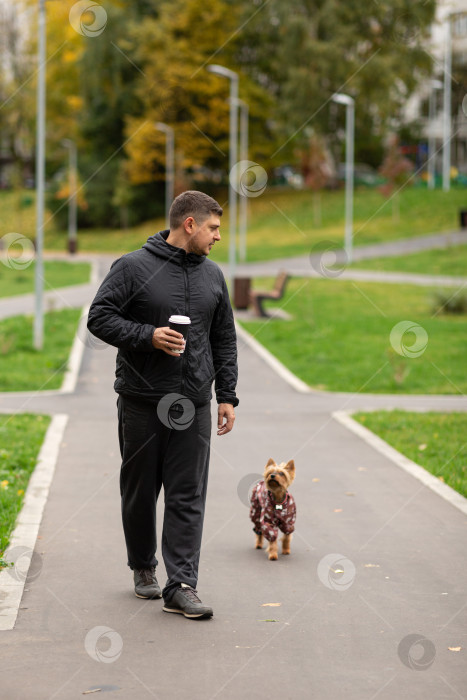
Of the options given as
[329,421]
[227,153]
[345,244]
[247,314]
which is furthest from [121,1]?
[329,421]

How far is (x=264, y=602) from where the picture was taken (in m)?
5.60

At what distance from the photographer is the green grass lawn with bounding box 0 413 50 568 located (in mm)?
7359

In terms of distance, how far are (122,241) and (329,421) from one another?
4973 centimetres

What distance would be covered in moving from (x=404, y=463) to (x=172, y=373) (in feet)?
14.3

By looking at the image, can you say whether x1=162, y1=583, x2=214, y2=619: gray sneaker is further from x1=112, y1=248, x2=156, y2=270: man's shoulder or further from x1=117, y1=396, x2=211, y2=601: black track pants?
x1=112, y1=248, x2=156, y2=270: man's shoulder

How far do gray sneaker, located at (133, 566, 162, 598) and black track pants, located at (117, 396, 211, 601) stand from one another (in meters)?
0.22

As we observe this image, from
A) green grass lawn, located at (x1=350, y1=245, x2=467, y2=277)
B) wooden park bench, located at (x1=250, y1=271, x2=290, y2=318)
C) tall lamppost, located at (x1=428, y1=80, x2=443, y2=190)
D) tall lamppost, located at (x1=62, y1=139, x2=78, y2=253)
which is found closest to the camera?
wooden park bench, located at (x1=250, y1=271, x2=290, y2=318)

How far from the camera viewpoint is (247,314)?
2570 cm

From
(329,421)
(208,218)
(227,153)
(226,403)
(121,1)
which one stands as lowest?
(329,421)

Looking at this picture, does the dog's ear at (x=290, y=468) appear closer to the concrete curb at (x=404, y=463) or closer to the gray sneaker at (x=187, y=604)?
the gray sneaker at (x=187, y=604)

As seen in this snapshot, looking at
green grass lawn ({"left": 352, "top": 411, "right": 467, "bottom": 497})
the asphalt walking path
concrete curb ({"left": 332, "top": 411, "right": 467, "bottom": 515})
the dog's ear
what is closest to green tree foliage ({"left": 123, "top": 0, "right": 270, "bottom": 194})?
green grass lawn ({"left": 352, "top": 411, "right": 467, "bottom": 497})

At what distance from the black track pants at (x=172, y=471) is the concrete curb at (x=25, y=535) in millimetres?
746

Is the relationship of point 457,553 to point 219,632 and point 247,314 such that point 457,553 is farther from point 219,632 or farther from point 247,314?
point 247,314

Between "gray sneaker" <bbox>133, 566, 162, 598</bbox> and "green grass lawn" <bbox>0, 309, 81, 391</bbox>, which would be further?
"green grass lawn" <bbox>0, 309, 81, 391</bbox>
